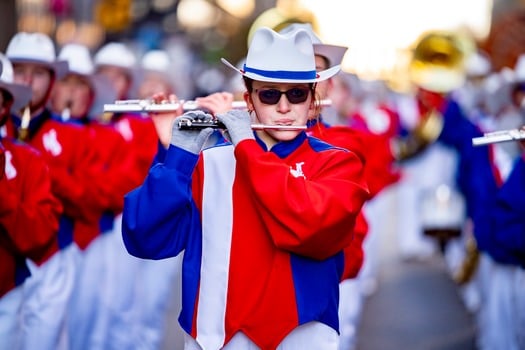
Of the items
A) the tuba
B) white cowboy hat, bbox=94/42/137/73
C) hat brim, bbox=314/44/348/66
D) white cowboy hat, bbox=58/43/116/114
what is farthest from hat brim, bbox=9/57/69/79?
the tuba

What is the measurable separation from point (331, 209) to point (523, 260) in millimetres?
3139

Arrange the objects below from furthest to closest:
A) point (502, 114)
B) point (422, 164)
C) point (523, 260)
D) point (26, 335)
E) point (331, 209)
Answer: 1. point (422, 164)
2. point (502, 114)
3. point (523, 260)
4. point (26, 335)
5. point (331, 209)

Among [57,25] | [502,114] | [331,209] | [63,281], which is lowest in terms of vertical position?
[57,25]

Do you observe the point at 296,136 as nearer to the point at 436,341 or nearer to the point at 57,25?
the point at 436,341

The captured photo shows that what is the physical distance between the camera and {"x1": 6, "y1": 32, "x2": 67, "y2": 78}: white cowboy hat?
6570 millimetres

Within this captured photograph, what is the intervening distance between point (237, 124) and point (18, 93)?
2007 mm

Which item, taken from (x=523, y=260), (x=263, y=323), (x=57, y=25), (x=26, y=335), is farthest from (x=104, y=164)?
(x=57, y=25)

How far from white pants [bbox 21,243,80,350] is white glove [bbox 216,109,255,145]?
2.21 m

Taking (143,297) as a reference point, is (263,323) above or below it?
above

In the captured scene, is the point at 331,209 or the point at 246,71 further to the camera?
the point at 246,71

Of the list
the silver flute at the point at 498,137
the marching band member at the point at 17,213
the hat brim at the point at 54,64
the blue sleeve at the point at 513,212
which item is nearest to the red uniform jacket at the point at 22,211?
the marching band member at the point at 17,213

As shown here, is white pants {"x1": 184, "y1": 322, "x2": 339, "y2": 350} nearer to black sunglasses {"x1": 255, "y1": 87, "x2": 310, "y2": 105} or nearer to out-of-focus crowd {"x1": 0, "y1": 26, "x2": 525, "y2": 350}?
black sunglasses {"x1": 255, "y1": 87, "x2": 310, "y2": 105}

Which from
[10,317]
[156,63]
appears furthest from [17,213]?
[156,63]

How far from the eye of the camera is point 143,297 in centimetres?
800
